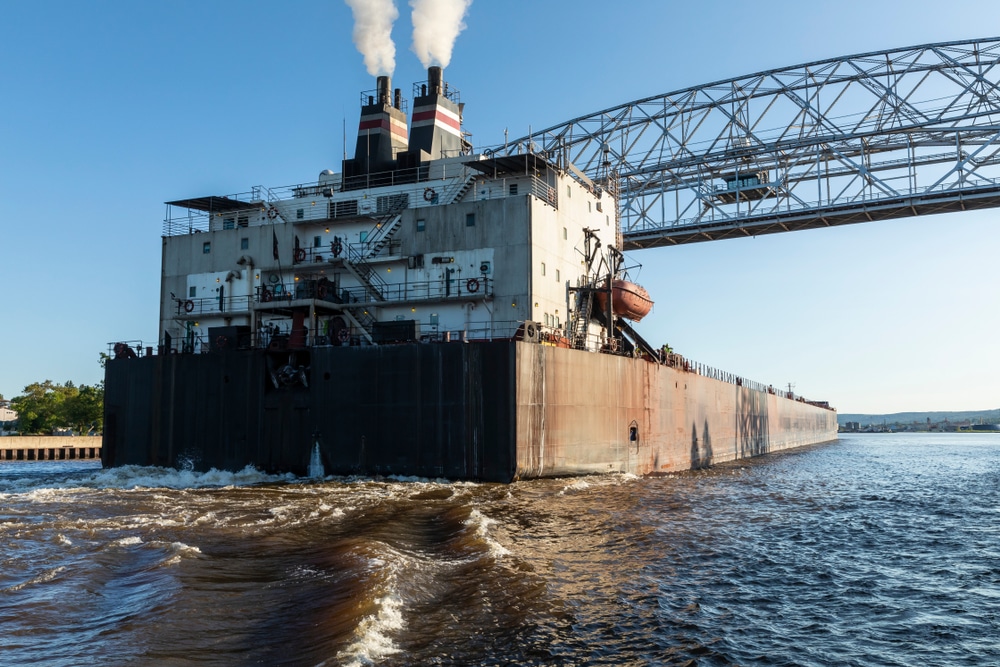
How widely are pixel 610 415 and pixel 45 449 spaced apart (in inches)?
1658

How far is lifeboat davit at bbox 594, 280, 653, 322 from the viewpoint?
31.1 meters

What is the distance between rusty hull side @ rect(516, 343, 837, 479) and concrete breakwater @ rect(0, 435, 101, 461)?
122ft

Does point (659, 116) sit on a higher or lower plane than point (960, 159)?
higher

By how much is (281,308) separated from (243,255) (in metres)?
4.62

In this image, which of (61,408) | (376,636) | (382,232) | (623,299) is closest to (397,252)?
(382,232)

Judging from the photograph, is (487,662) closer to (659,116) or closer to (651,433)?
(651,433)

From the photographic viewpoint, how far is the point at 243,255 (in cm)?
3025

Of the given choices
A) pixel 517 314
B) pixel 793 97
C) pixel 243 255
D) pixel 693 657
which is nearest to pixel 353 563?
pixel 693 657

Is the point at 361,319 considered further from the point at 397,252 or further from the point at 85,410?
the point at 85,410

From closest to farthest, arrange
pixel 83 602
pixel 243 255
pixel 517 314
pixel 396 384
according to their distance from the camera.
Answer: pixel 83 602
pixel 396 384
pixel 517 314
pixel 243 255

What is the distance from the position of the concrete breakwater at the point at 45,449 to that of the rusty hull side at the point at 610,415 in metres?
37.2

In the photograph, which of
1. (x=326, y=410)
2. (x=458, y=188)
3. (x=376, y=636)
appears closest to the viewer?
(x=376, y=636)

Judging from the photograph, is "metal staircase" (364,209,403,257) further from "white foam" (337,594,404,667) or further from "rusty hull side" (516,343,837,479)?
"white foam" (337,594,404,667)

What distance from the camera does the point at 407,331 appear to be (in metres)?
26.1
